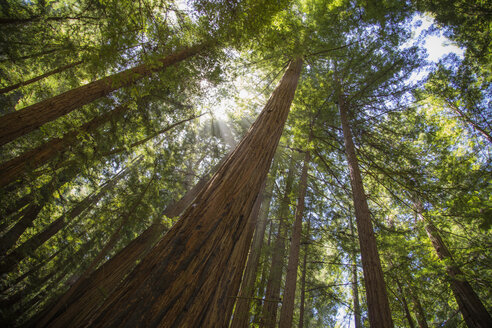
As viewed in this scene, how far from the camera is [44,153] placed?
412 centimetres

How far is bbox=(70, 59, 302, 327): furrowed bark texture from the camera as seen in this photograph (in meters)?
0.99

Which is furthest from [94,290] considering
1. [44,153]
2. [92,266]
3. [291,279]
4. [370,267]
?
[370,267]

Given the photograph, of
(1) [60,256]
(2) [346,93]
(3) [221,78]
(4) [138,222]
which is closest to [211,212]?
(3) [221,78]

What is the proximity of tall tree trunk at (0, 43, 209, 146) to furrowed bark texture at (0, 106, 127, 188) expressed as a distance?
1.83 feet

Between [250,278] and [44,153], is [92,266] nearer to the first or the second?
[44,153]

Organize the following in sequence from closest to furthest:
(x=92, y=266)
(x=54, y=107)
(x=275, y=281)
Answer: (x=54, y=107), (x=92, y=266), (x=275, y=281)

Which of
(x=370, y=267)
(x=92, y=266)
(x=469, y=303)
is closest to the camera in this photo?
(x=370, y=267)

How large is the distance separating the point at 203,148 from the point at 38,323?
22.4ft

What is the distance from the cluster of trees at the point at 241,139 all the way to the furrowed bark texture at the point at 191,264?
0.08ft

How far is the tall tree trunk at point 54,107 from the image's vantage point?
3021 mm

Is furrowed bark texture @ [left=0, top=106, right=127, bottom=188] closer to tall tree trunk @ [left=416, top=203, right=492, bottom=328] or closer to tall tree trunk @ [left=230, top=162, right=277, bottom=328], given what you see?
tall tree trunk @ [left=230, top=162, right=277, bottom=328]

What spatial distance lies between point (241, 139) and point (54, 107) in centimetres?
338

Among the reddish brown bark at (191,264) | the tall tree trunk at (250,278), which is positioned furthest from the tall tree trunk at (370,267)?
the reddish brown bark at (191,264)

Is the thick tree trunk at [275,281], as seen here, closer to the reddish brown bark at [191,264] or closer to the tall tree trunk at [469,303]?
the tall tree trunk at [469,303]
